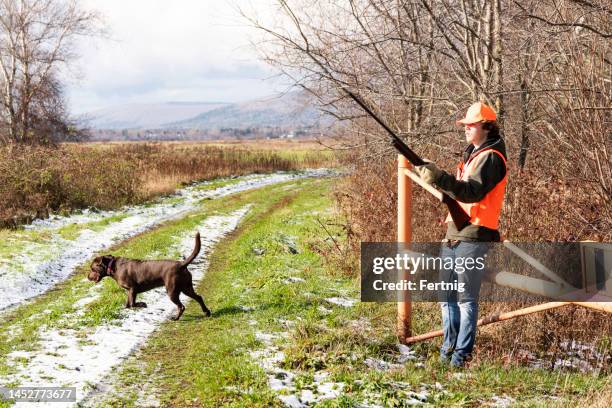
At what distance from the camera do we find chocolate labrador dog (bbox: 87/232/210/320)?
7.32 metres

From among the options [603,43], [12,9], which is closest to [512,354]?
[603,43]

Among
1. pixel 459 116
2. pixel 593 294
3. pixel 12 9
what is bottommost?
pixel 593 294

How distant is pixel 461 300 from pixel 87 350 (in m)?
4.17

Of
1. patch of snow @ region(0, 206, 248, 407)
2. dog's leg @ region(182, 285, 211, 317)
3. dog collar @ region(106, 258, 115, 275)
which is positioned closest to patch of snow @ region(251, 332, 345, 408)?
patch of snow @ region(0, 206, 248, 407)

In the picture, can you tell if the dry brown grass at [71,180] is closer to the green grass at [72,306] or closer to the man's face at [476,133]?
the green grass at [72,306]

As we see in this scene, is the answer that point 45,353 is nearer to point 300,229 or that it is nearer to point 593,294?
point 593,294

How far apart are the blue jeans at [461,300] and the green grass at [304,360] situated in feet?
0.68

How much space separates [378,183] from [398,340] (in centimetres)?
528

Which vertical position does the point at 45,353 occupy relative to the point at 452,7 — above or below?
below

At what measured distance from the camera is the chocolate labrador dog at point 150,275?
732 cm

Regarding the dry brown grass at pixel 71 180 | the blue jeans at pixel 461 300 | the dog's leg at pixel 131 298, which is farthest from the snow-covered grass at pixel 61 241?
the blue jeans at pixel 461 300

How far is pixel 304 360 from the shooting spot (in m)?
5.40

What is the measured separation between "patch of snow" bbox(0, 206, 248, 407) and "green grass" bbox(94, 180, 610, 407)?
260 mm

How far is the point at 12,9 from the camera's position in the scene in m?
22.4
